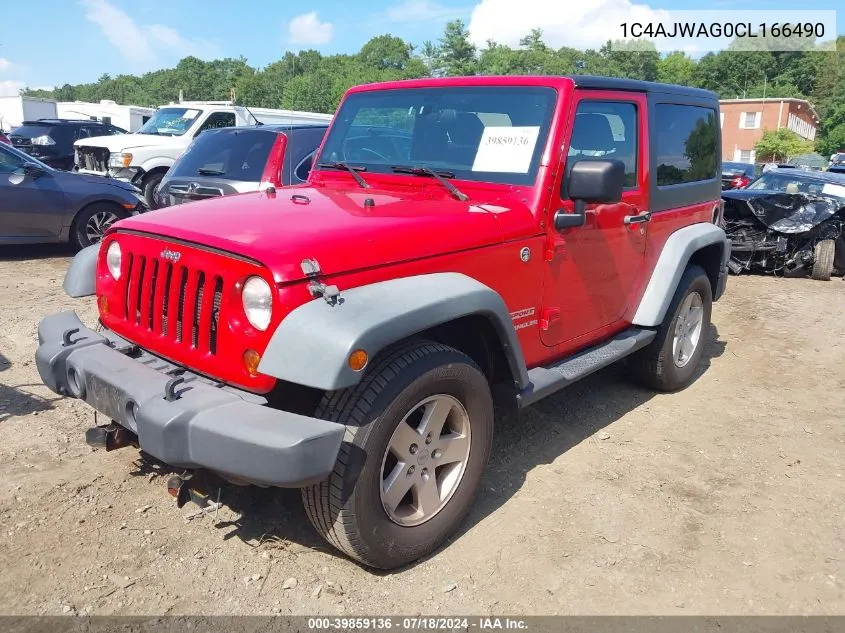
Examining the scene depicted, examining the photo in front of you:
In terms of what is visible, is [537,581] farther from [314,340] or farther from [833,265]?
[833,265]

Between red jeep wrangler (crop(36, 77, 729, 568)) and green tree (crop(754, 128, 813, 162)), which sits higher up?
green tree (crop(754, 128, 813, 162))

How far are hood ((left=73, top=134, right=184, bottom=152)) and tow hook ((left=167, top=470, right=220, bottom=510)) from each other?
10802 millimetres

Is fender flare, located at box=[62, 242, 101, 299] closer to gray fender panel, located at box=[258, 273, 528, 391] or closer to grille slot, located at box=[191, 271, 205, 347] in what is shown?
grille slot, located at box=[191, 271, 205, 347]

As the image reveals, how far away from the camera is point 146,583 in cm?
282

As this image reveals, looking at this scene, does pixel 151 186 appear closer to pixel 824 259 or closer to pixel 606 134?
pixel 606 134

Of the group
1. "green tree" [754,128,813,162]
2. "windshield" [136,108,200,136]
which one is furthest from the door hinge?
"green tree" [754,128,813,162]

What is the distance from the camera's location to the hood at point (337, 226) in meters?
2.65

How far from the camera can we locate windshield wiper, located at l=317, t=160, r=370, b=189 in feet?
12.7

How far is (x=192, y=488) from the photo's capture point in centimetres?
290

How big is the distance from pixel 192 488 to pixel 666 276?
121 inches

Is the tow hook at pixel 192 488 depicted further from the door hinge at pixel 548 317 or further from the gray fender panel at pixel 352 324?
the door hinge at pixel 548 317

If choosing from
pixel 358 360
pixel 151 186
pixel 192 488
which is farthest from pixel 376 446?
pixel 151 186

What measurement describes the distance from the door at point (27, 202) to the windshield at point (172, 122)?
468cm

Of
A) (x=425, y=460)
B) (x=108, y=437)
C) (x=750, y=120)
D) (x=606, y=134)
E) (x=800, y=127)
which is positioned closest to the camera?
(x=425, y=460)
